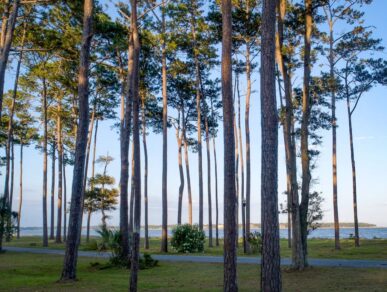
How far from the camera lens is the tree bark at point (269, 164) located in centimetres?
866

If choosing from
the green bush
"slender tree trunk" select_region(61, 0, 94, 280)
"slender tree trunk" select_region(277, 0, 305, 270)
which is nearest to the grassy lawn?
the green bush

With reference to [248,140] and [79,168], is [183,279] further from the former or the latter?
[248,140]

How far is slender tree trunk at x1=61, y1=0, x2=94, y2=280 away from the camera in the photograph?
13.5m

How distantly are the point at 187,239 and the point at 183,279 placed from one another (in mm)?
12021

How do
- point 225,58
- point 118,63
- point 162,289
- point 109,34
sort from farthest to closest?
point 118,63
point 109,34
point 162,289
point 225,58

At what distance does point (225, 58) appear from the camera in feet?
35.9

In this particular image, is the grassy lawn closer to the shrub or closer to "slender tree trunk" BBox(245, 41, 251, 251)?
the shrub

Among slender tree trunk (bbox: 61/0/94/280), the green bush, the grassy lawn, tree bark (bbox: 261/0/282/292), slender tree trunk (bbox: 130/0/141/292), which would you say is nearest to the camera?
tree bark (bbox: 261/0/282/292)

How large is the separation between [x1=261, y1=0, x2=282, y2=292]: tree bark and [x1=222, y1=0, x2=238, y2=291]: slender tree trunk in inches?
44.7

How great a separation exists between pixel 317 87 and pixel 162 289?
52.8 feet

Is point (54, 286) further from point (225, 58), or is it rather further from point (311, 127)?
point (311, 127)

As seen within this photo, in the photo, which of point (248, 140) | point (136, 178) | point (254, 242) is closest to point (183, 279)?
point (136, 178)

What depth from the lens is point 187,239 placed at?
25891mm

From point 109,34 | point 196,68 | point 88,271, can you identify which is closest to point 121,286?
point 88,271
